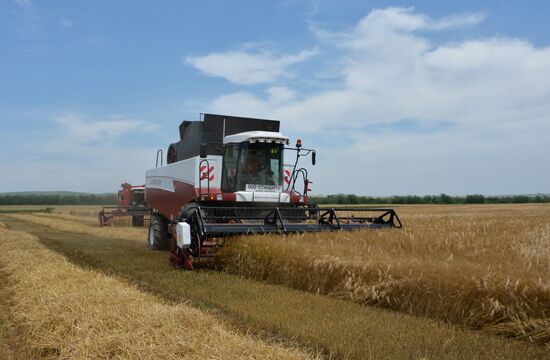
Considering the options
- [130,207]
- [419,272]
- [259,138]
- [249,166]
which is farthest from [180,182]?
[130,207]

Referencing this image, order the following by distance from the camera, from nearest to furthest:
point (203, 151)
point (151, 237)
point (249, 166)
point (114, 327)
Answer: point (114, 327) < point (203, 151) < point (249, 166) < point (151, 237)

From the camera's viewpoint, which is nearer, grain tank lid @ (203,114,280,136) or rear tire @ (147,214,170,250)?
grain tank lid @ (203,114,280,136)

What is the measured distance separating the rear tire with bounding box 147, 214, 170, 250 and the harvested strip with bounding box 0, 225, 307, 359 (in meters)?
5.81

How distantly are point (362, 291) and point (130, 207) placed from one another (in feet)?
58.3

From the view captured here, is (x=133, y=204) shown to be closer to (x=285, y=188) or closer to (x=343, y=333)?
(x=285, y=188)

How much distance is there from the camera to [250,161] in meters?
10.2

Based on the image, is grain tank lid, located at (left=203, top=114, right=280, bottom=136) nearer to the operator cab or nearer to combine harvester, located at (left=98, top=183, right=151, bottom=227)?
the operator cab

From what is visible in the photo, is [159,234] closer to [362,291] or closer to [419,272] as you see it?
[362,291]

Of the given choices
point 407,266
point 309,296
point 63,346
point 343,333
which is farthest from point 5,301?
point 407,266

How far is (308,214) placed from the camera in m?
10.6

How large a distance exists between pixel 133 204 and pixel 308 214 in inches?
628

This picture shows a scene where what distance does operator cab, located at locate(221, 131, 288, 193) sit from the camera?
1012 centimetres

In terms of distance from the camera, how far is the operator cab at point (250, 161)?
1012 centimetres

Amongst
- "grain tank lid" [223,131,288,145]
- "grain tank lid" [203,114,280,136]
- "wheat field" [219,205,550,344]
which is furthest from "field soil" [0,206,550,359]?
"grain tank lid" [203,114,280,136]
